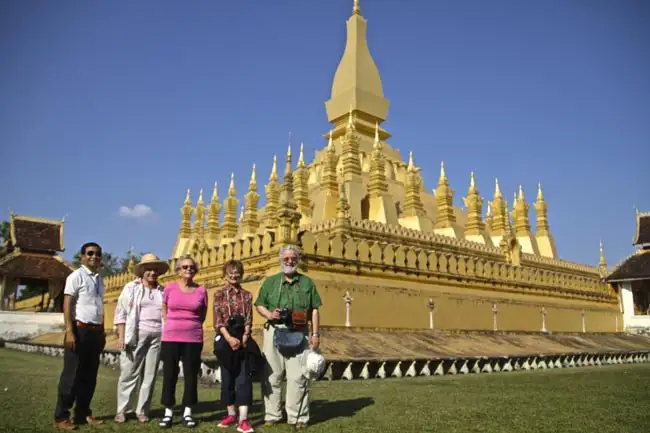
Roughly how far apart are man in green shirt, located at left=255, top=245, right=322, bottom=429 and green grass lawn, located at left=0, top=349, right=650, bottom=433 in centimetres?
25

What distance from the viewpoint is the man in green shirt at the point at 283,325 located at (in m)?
5.05

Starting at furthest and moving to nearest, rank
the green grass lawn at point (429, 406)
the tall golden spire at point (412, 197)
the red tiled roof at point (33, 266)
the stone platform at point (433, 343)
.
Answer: the red tiled roof at point (33, 266), the tall golden spire at point (412, 197), the stone platform at point (433, 343), the green grass lawn at point (429, 406)

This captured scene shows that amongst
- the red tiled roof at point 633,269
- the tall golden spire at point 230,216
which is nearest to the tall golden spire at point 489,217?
the red tiled roof at point 633,269

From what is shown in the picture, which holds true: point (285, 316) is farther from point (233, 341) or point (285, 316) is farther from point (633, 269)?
point (633, 269)

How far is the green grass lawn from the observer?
4.87m

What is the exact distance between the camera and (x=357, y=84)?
28.6 m

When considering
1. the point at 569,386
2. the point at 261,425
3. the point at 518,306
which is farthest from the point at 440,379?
the point at 518,306

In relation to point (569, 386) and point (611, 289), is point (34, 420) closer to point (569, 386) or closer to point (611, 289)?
point (569, 386)

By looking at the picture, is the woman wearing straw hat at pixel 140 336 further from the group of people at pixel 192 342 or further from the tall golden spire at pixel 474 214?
the tall golden spire at pixel 474 214

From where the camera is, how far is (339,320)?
1181 cm

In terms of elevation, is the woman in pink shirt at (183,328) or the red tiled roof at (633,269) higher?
the red tiled roof at (633,269)

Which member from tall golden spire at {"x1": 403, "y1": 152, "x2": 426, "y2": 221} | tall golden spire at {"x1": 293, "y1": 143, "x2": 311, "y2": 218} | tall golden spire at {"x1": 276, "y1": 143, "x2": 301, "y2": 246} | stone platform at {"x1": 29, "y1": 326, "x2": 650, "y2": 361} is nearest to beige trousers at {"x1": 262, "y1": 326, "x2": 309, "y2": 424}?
stone platform at {"x1": 29, "y1": 326, "x2": 650, "y2": 361}

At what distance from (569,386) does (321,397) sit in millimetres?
4040

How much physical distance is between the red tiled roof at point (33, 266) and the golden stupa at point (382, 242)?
6291mm
